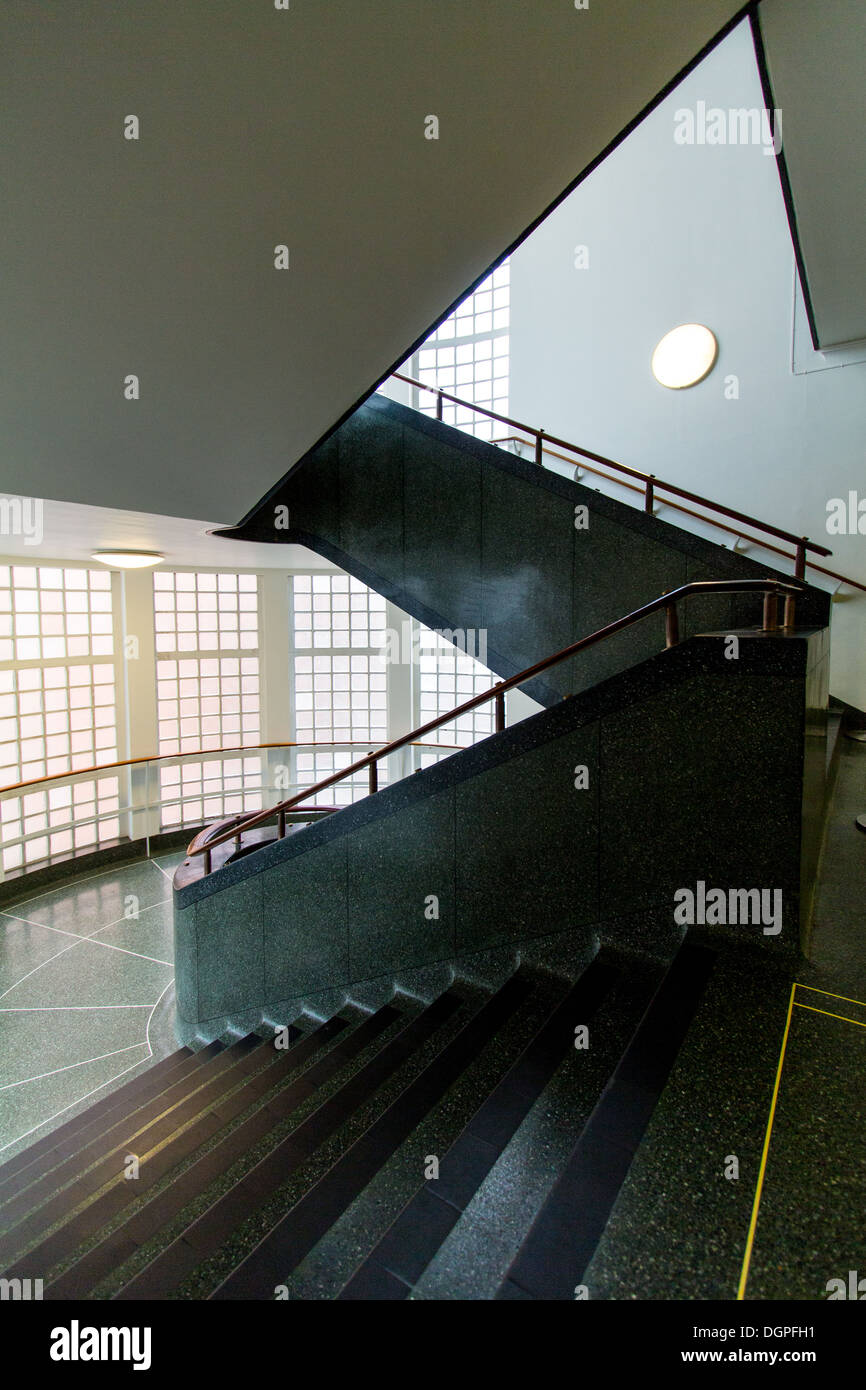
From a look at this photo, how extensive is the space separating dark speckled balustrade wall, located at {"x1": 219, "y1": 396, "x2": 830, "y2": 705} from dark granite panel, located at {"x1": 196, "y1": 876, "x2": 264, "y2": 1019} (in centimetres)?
314

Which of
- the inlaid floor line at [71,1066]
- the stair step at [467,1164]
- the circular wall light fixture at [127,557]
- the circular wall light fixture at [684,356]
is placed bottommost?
the inlaid floor line at [71,1066]

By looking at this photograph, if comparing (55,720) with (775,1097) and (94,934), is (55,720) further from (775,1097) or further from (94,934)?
(775,1097)

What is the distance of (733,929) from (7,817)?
29.2ft

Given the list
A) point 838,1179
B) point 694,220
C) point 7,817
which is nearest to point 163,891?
point 7,817

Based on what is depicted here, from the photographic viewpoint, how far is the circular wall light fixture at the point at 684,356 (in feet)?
26.2

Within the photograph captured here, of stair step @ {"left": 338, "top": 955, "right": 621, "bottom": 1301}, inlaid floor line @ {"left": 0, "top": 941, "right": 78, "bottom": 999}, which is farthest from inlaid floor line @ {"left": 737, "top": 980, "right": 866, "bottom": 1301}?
inlaid floor line @ {"left": 0, "top": 941, "right": 78, "bottom": 999}

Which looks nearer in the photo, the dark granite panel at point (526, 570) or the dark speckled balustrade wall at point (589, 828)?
the dark speckled balustrade wall at point (589, 828)

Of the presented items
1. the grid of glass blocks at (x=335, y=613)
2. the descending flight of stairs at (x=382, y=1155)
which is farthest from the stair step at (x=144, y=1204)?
the grid of glass blocks at (x=335, y=613)

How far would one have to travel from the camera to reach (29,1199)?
362 cm

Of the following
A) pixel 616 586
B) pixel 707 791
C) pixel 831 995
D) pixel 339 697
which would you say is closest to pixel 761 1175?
pixel 831 995

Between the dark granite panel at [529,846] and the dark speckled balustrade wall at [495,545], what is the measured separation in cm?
215

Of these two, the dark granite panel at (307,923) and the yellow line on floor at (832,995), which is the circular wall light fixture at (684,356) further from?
the yellow line on floor at (832,995)

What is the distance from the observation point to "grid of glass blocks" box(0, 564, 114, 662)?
9102 millimetres

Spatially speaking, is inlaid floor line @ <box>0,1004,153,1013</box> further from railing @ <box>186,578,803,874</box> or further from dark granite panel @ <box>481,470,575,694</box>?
dark granite panel @ <box>481,470,575,694</box>
